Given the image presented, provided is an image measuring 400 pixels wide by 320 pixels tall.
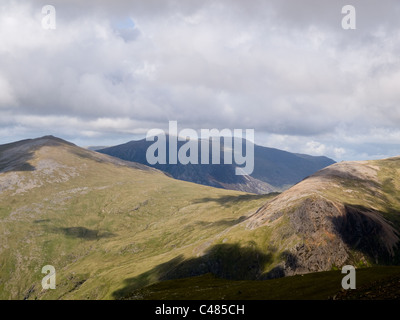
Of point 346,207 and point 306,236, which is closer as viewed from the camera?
point 306,236

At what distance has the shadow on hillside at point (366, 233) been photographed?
142 meters

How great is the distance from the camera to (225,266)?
15462cm

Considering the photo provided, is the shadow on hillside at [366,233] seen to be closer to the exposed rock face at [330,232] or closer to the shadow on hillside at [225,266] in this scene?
the exposed rock face at [330,232]

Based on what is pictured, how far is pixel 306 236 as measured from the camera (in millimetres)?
148000

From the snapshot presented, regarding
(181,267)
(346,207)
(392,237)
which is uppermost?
(346,207)

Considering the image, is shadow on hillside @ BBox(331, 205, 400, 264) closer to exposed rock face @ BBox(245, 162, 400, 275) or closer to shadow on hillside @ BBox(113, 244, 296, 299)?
exposed rock face @ BBox(245, 162, 400, 275)

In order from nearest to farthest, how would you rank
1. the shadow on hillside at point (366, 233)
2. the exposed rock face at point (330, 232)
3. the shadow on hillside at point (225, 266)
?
the exposed rock face at point (330, 232) → the shadow on hillside at point (366, 233) → the shadow on hillside at point (225, 266)

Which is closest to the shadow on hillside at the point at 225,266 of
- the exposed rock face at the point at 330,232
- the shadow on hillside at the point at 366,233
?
the exposed rock face at the point at 330,232

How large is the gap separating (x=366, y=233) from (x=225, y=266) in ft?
238

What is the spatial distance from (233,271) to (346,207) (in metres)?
69.6

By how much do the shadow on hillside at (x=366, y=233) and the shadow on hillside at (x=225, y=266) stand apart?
112ft
